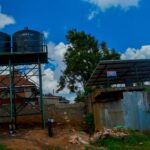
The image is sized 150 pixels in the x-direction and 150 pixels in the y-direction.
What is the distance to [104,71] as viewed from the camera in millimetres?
26047

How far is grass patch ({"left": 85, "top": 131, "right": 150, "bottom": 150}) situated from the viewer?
18844mm

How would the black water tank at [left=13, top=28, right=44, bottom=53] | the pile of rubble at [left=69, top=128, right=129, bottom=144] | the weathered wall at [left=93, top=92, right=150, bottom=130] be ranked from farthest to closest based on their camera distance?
1. the black water tank at [left=13, top=28, right=44, bottom=53]
2. the weathered wall at [left=93, top=92, right=150, bottom=130]
3. the pile of rubble at [left=69, top=128, right=129, bottom=144]

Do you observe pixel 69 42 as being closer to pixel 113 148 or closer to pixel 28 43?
pixel 28 43

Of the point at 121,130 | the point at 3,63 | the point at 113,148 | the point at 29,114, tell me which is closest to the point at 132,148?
the point at 113,148

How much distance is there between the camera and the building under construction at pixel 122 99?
22938 mm

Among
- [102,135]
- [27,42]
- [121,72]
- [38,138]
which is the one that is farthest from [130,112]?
[27,42]

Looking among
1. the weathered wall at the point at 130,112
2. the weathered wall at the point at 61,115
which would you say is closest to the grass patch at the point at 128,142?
the weathered wall at the point at 130,112

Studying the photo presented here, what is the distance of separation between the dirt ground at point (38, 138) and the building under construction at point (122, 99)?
263 cm

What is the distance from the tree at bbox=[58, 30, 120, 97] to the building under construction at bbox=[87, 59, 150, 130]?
10133 mm

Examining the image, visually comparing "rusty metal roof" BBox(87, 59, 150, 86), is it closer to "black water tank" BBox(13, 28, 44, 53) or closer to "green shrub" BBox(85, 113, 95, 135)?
"green shrub" BBox(85, 113, 95, 135)

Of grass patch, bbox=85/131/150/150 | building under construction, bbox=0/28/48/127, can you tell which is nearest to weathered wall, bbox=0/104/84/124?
building under construction, bbox=0/28/48/127

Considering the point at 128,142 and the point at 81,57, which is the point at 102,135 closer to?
the point at 128,142

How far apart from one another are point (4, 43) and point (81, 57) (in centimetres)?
1249

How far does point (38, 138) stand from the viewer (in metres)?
23.3
